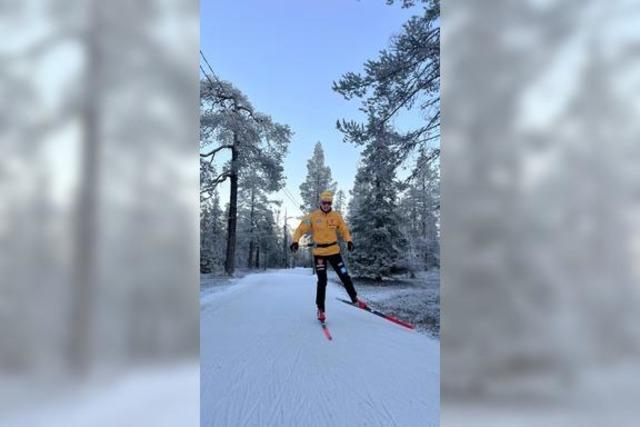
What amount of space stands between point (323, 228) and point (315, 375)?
7.48 ft

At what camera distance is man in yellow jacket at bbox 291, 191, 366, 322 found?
4547 millimetres

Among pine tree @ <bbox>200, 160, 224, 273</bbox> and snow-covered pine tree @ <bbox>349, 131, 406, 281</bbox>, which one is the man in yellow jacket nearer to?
pine tree @ <bbox>200, 160, 224, 273</bbox>

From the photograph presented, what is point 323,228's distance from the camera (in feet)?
15.2

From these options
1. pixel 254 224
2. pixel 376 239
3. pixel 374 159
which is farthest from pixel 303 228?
pixel 254 224

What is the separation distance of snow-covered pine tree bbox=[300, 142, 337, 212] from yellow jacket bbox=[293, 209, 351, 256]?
750 centimetres

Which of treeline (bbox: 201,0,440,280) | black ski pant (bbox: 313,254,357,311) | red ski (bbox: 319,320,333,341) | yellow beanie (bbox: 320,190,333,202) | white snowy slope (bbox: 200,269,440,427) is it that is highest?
treeline (bbox: 201,0,440,280)

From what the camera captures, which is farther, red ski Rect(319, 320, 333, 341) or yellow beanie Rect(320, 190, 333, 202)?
yellow beanie Rect(320, 190, 333, 202)
